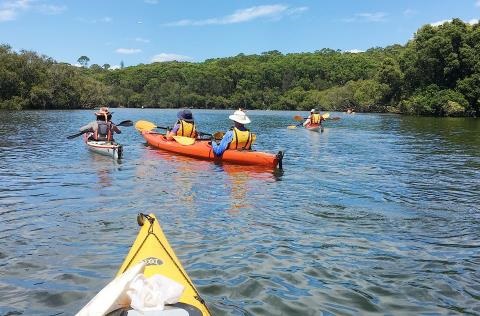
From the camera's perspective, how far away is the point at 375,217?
25.7 feet

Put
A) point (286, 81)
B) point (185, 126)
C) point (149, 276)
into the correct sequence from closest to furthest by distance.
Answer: point (149, 276) < point (185, 126) < point (286, 81)

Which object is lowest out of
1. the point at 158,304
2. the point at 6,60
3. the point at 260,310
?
the point at 260,310

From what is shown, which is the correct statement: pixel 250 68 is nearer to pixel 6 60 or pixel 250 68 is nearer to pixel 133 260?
pixel 6 60

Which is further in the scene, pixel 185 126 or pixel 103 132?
pixel 185 126

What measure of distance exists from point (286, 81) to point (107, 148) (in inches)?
4244

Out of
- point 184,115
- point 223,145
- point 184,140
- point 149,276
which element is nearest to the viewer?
point 149,276

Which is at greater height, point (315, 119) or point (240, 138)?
point (315, 119)

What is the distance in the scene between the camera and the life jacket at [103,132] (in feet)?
49.1

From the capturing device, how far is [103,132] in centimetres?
1516

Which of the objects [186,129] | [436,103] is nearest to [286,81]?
[436,103]

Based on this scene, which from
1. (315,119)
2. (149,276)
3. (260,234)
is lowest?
(260,234)

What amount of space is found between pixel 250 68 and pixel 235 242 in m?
119

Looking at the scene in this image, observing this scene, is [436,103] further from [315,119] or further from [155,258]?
[155,258]

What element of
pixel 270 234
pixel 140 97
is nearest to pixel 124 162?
pixel 270 234
